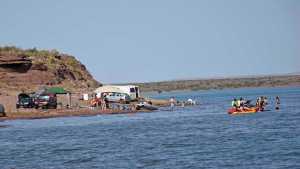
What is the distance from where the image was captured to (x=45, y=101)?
9025cm

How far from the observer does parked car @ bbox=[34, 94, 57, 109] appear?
9000cm

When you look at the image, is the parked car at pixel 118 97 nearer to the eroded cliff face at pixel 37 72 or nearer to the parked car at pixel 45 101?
the eroded cliff face at pixel 37 72

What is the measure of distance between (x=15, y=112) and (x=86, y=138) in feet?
99.5

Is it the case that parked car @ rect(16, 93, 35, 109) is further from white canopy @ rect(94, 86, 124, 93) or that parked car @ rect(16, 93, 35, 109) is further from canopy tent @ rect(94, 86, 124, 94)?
white canopy @ rect(94, 86, 124, 93)

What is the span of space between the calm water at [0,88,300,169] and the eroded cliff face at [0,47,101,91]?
142 ft

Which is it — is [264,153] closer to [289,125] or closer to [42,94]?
[289,125]

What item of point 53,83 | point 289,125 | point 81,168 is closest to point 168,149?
point 81,168

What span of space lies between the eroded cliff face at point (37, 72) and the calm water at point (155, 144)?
142ft

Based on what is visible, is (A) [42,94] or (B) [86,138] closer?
(B) [86,138]

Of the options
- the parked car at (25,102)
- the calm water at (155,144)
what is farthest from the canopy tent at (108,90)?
the calm water at (155,144)

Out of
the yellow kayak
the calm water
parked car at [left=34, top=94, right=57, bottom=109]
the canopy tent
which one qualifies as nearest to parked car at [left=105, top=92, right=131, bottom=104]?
the canopy tent

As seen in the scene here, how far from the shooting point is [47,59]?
443ft

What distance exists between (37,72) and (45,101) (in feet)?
107

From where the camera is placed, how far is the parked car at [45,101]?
90.0m
